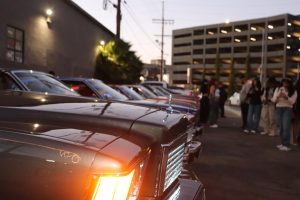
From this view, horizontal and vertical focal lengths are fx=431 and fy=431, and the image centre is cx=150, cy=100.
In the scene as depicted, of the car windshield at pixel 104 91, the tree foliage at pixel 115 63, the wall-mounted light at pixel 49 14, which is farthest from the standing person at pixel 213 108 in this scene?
the tree foliage at pixel 115 63

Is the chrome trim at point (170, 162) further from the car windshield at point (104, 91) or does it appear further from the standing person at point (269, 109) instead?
the standing person at point (269, 109)

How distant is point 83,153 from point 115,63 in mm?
25085

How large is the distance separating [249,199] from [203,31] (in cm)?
12843

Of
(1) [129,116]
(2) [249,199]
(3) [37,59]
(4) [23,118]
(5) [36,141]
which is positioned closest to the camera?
(5) [36,141]

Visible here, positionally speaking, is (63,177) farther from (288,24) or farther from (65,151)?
(288,24)

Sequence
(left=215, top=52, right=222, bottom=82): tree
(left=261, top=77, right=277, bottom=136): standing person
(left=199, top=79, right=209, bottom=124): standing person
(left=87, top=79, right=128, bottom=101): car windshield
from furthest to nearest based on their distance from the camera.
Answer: (left=215, top=52, right=222, bottom=82): tree
(left=199, top=79, right=209, bottom=124): standing person
(left=261, top=77, right=277, bottom=136): standing person
(left=87, top=79, right=128, bottom=101): car windshield

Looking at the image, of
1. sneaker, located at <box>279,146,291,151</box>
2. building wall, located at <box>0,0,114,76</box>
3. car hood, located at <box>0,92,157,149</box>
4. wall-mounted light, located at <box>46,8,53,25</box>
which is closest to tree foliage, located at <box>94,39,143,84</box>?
building wall, located at <box>0,0,114,76</box>

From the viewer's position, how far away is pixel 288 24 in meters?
107

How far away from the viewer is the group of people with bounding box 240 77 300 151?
10.4 metres

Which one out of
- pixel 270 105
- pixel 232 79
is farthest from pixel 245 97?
pixel 232 79

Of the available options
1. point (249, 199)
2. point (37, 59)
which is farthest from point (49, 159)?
point (37, 59)

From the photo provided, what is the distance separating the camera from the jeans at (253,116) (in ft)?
45.5

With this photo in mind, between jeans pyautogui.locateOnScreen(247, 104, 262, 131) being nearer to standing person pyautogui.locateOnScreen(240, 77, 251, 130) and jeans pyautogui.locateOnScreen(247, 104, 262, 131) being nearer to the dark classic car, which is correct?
standing person pyautogui.locateOnScreen(240, 77, 251, 130)

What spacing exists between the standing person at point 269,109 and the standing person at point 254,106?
16 cm
